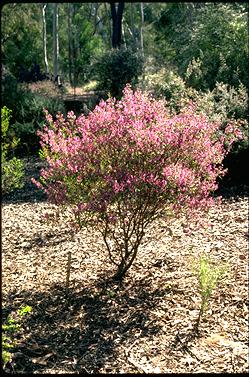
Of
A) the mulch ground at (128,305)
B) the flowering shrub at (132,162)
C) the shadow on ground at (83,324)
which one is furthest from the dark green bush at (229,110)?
the shadow on ground at (83,324)

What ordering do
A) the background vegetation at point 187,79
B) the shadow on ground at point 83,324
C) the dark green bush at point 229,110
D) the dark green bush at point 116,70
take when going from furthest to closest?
1. the dark green bush at point 116,70
2. the background vegetation at point 187,79
3. the dark green bush at point 229,110
4. the shadow on ground at point 83,324

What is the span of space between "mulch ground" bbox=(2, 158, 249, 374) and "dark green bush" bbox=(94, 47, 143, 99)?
9515 millimetres

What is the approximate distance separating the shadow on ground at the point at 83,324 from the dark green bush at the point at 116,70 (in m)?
11.1

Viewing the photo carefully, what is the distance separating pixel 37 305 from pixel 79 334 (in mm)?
644

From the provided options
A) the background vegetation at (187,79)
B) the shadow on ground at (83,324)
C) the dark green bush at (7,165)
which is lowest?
the shadow on ground at (83,324)

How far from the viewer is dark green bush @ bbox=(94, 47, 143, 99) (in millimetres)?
15523

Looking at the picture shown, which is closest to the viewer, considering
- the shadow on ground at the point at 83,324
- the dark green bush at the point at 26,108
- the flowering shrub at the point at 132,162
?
the shadow on ground at the point at 83,324

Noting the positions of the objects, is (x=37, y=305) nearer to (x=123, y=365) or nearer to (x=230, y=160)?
(x=123, y=365)

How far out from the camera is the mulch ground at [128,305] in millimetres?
4090

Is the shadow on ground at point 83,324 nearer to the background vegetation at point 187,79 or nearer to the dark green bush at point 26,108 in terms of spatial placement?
the background vegetation at point 187,79

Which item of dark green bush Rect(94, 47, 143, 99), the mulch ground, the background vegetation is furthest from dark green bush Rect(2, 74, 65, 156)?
the mulch ground

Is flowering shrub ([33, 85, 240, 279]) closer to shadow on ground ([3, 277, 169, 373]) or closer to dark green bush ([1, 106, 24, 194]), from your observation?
dark green bush ([1, 106, 24, 194])

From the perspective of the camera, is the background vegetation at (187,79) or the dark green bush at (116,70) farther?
the dark green bush at (116,70)

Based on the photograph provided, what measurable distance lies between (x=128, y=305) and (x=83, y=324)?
51cm
